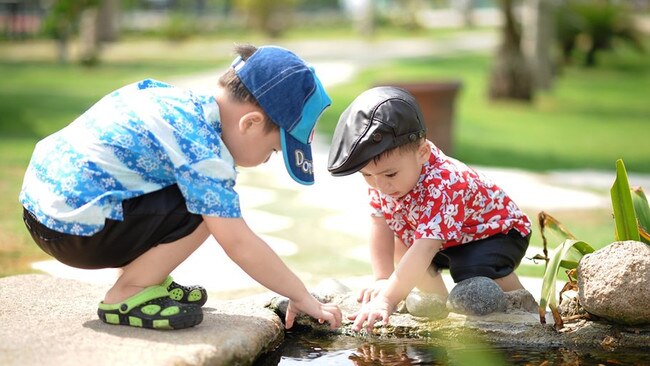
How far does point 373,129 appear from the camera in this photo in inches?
121

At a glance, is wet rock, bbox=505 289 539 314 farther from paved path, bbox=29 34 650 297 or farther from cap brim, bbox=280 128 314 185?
cap brim, bbox=280 128 314 185

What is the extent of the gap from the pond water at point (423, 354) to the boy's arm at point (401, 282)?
0.09 meters

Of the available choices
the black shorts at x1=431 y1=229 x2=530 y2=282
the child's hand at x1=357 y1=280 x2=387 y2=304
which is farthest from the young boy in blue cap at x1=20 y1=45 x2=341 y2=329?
the black shorts at x1=431 y1=229 x2=530 y2=282

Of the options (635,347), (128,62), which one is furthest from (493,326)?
(128,62)

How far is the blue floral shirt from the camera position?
277 centimetres

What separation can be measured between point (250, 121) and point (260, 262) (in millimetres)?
420

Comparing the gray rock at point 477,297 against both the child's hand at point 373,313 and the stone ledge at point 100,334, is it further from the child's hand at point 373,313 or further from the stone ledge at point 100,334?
the stone ledge at point 100,334

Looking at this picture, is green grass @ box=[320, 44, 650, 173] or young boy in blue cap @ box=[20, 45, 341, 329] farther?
green grass @ box=[320, 44, 650, 173]

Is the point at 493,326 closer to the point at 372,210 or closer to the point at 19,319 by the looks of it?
the point at 372,210

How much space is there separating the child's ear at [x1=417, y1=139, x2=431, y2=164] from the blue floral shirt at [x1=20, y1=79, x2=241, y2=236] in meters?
0.68

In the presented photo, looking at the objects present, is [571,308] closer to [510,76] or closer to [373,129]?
[373,129]

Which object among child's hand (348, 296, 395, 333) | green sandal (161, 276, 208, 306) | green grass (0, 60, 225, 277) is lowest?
green grass (0, 60, 225, 277)

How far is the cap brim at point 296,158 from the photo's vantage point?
115 inches

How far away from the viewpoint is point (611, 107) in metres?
13.3
